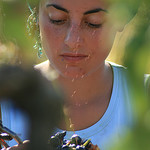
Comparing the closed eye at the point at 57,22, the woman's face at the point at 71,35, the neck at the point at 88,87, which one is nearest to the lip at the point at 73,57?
the woman's face at the point at 71,35

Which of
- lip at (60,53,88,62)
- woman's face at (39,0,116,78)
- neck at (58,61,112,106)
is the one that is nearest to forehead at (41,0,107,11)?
woman's face at (39,0,116,78)

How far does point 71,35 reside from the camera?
0.69 m

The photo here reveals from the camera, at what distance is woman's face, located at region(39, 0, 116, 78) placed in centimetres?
74

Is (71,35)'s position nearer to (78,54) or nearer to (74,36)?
(74,36)

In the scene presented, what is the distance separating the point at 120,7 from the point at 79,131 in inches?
42.4

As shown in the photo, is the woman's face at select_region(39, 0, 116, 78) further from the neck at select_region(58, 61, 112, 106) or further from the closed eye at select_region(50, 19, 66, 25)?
the neck at select_region(58, 61, 112, 106)

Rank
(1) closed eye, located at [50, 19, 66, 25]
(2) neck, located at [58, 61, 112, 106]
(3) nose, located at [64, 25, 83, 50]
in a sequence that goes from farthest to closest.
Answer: (2) neck, located at [58, 61, 112, 106] < (1) closed eye, located at [50, 19, 66, 25] < (3) nose, located at [64, 25, 83, 50]

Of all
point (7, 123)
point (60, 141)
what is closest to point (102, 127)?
point (7, 123)

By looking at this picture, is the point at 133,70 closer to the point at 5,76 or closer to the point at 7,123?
the point at 5,76

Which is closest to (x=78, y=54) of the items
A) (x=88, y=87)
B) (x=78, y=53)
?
(x=78, y=53)

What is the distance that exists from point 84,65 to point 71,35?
0.26 meters

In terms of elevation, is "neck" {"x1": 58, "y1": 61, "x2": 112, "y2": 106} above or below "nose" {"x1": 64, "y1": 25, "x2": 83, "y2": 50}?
below

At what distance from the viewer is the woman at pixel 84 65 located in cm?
71

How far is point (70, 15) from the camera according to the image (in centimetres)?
78
